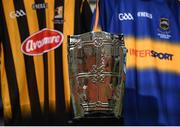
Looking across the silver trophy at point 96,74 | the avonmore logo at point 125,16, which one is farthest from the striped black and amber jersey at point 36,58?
the silver trophy at point 96,74

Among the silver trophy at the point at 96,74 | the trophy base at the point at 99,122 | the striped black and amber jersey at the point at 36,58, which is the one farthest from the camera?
the striped black and amber jersey at the point at 36,58

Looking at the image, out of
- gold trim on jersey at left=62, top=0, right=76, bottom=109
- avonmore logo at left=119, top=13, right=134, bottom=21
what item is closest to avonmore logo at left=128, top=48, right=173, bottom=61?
avonmore logo at left=119, top=13, right=134, bottom=21

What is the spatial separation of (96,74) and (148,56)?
1.41 feet

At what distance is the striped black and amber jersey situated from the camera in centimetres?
194

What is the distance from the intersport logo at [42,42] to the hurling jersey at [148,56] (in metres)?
0.18

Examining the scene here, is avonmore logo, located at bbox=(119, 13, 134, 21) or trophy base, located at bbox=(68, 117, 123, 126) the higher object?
avonmore logo, located at bbox=(119, 13, 134, 21)

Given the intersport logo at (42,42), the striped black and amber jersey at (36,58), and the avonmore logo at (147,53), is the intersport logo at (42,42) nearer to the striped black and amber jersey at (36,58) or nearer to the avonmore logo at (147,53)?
the striped black and amber jersey at (36,58)

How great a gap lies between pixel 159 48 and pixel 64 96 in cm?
41

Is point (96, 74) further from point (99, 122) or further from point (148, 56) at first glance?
point (148, 56)

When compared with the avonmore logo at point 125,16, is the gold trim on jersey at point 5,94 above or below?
below

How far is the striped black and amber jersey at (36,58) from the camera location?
6.37 ft

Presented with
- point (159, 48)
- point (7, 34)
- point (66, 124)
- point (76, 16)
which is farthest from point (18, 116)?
point (159, 48)

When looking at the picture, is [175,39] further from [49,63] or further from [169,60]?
[49,63]

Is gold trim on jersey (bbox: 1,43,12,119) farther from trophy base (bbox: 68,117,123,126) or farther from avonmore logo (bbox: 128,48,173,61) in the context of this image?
avonmore logo (bbox: 128,48,173,61)
